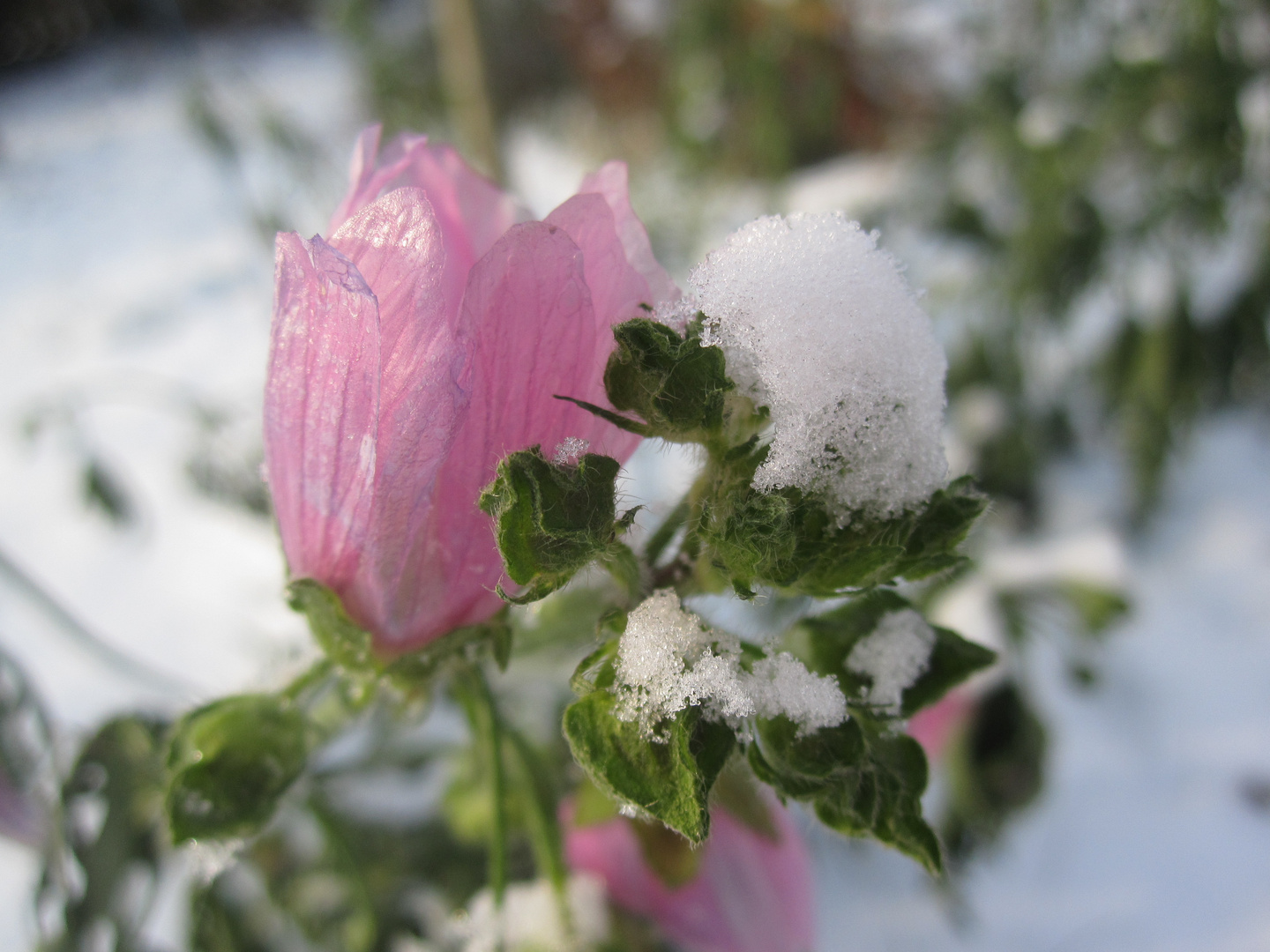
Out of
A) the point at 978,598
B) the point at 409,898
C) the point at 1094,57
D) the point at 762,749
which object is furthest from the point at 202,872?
the point at 1094,57

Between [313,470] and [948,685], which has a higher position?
[313,470]

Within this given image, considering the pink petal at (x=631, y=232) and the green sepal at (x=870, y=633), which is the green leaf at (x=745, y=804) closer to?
the green sepal at (x=870, y=633)

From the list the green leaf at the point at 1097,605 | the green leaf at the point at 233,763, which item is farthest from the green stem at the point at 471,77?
the green leaf at the point at 233,763

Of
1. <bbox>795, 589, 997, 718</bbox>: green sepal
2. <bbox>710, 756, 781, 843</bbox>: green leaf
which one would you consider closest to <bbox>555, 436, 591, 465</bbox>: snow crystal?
<bbox>795, 589, 997, 718</bbox>: green sepal

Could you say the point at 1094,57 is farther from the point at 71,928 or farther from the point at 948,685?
the point at 71,928

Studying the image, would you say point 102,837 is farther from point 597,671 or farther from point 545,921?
point 597,671

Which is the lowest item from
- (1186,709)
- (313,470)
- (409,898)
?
(1186,709)

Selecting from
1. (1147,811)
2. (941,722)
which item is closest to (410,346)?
(941,722)
